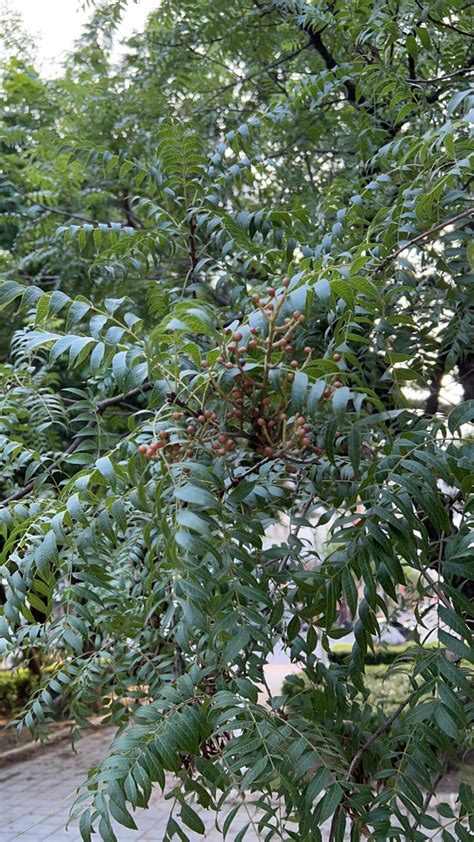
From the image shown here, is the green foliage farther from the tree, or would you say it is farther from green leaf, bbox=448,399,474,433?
green leaf, bbox=448,399,474,433

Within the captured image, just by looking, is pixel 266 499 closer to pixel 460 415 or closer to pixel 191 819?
pixel 460 415

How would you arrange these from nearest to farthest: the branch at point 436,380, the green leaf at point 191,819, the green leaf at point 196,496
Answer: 1. the green leaf at point 196,496
2. the green leaf at point 191,819
3. the branch at point 436,380

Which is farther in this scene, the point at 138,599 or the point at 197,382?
the point at 138,599

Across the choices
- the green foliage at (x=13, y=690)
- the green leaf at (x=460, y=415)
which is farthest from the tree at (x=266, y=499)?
the green foliage at (x=13, y=690)

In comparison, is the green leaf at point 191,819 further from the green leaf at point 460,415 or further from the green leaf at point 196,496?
the green leaf at point 460,415

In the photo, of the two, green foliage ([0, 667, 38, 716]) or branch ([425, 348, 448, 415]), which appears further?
green foliage ([0, 667, 38, 716])

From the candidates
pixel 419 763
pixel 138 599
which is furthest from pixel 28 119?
pixel 419 763

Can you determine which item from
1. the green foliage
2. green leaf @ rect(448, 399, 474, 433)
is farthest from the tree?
the green foliage

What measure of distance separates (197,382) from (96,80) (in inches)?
201

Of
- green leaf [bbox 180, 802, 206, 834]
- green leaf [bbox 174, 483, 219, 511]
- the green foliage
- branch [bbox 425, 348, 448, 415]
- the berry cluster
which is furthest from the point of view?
the green foliage

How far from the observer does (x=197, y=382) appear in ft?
4.38

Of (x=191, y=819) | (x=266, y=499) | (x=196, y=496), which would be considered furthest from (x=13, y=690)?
(x=196, y=496)

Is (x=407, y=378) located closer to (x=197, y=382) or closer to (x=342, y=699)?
(x=197, y=382)

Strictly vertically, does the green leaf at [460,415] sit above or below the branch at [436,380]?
above
